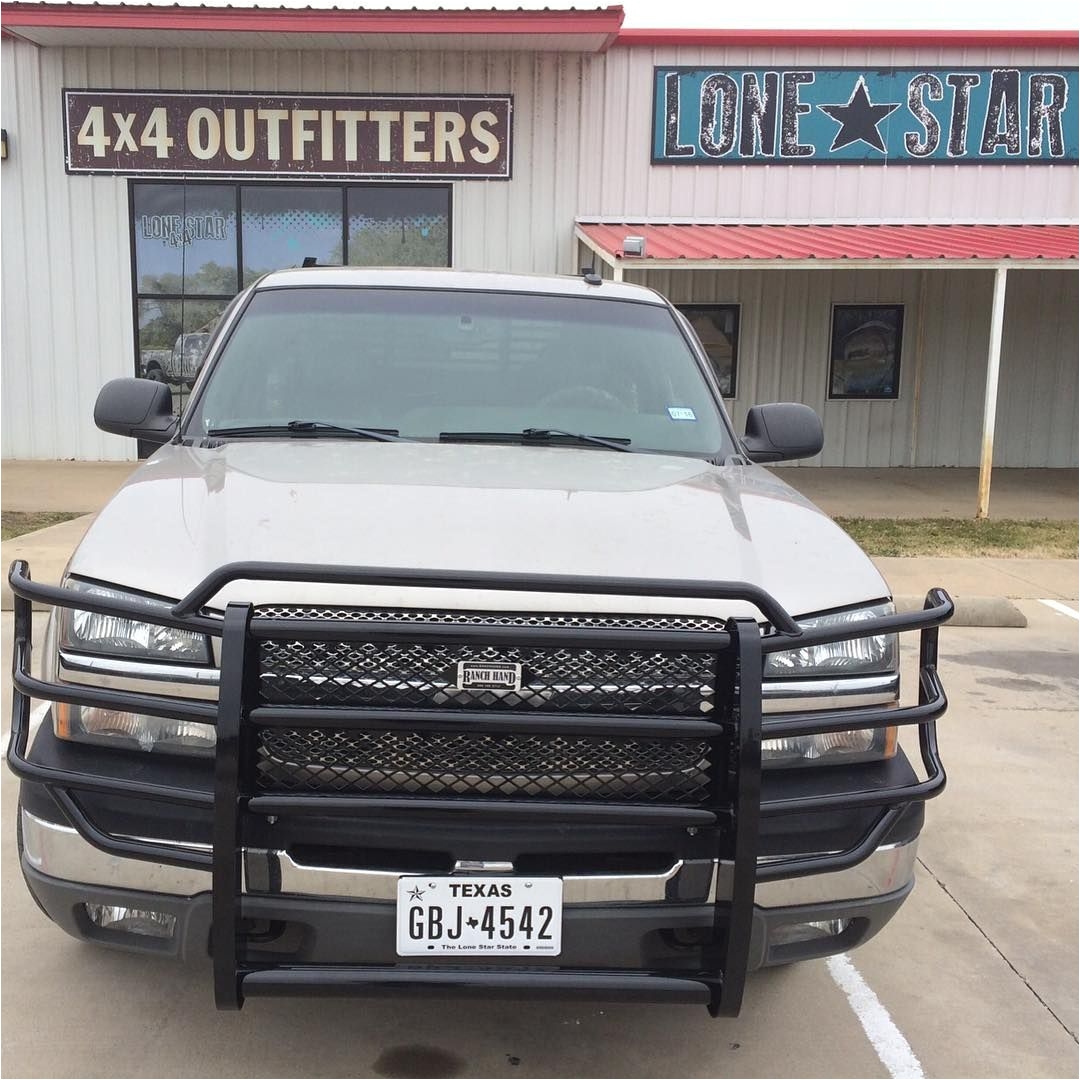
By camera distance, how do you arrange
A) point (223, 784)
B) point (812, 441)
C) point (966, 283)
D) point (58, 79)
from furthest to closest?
1. point (966, 283)
2. point (58, 79)
3. point (812, 441)
4. point (223, 784)

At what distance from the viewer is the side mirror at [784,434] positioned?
3871mm

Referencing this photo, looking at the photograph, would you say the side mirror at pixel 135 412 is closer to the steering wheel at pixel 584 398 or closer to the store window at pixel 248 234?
the steering wheel at pixel 584 398

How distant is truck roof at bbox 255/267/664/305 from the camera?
4016 mm

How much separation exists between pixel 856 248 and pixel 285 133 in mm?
7040

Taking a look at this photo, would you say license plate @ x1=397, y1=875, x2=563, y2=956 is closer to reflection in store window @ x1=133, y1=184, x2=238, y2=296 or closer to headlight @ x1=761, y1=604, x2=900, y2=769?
headlight @ x1=761, y1=604, x2=900, y2=769

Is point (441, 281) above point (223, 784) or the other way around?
above

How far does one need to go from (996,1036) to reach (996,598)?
5.23 metres

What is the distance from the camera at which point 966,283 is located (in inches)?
613

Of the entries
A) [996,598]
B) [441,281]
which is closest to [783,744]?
[441,281]

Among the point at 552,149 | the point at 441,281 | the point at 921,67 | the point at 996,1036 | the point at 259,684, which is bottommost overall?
the point at 996,1036

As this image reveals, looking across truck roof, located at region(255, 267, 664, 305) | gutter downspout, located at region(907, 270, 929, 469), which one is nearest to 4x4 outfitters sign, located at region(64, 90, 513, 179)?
gutter downspout, located at region(907, 270, 929, 469)

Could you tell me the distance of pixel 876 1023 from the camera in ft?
10.0

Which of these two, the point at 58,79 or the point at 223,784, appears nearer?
the point at 223,784

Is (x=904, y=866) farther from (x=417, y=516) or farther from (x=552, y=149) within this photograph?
(x=552, y=149)
